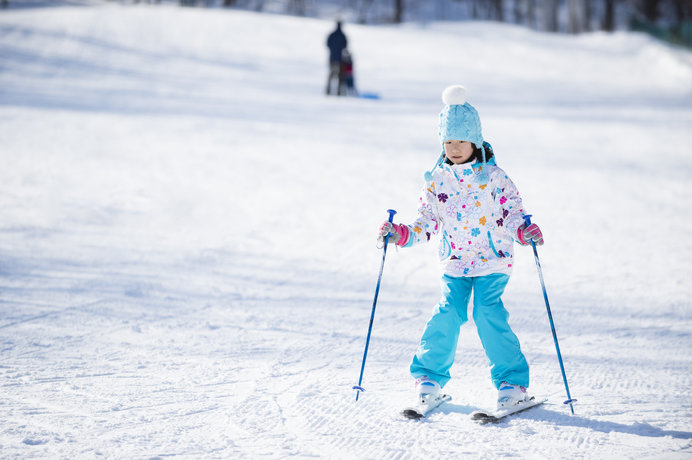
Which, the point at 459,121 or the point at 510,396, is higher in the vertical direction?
the point at 459,121

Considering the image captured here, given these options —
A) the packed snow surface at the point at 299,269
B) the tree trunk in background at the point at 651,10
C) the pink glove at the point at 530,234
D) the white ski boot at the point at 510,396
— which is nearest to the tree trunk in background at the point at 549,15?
the packed snow surface at the point at 299,269

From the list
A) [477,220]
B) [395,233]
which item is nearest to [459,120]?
[477,220]

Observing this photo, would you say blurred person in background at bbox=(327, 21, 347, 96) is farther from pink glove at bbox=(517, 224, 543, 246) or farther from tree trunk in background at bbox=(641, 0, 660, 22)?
tree trunk in background at bbox=(641, 0, 660, 22)

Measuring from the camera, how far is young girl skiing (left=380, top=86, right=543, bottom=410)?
11.0 ft

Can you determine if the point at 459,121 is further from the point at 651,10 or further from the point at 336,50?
the point at 651,10

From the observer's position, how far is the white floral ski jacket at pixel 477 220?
3.39 m

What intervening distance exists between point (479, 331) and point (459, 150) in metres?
0.89

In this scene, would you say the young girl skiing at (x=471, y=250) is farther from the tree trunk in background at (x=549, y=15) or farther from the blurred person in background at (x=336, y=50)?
the tree trunk in background at (x=549, y=15)

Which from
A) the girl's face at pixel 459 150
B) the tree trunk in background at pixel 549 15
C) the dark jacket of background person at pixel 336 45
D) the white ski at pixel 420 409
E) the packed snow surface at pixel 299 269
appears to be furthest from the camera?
the tree trunk in background at pixel 549 15

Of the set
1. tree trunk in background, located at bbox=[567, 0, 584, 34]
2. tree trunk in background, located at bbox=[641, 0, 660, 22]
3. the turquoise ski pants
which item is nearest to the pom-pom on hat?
the turquoise ski pants

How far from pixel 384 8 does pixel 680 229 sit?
5957 centimetres

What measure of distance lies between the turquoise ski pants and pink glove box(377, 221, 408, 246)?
30cm

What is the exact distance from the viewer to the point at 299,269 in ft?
20.4

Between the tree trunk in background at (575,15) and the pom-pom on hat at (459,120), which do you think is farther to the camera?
the tree trunk in background at (575,15)
